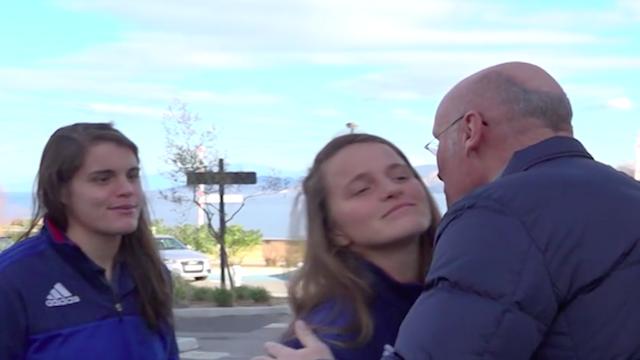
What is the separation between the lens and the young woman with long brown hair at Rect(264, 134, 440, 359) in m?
2.41

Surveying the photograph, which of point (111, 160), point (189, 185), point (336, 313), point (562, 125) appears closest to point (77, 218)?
point (111, 160)

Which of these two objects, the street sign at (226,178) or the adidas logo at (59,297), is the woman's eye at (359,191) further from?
the street sign at (226,178)

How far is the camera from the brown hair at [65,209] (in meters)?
3.41

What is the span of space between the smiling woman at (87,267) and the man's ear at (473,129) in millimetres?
1554

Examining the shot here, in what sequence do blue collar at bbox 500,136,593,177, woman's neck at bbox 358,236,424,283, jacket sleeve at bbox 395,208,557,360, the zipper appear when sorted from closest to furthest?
jacket sleeve at bbox 395,208,557,360, blue collar at bbox 500,136,593,177, woman's neck at bbox 358,236,424,283, the zipper

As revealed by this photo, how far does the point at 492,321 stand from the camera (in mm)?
1832

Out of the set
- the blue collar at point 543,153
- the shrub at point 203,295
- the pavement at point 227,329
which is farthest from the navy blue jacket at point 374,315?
the shrub at point 203,295

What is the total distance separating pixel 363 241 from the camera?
251 centimetres

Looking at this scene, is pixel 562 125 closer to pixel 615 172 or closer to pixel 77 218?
pixel 615 172

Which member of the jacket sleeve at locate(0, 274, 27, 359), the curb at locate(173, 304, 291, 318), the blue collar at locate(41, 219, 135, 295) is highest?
the blue collar at locate(41, 219, 135, 295)

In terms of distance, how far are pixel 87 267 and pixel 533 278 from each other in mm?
1859

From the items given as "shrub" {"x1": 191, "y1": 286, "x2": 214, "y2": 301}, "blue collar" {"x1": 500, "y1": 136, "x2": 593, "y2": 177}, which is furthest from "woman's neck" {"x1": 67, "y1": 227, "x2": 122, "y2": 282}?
"shrub" {"x1": 191, "y1": 286, "x2": 214, "y2": 301}

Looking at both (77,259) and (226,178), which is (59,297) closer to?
(77,259)

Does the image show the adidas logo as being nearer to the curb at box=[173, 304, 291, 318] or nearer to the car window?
the curb at box=[173, 304, 291, 318]
